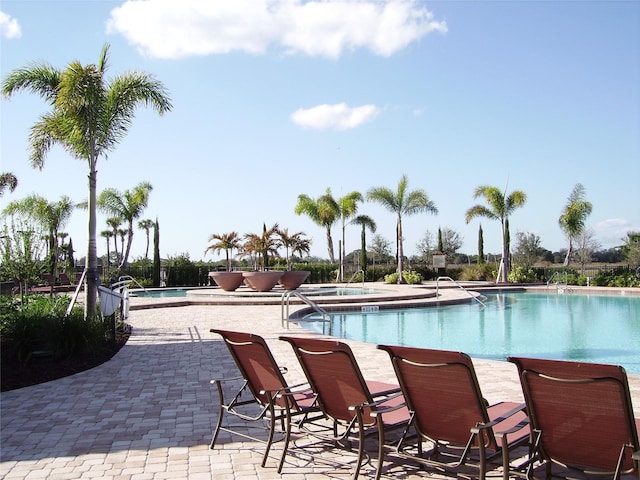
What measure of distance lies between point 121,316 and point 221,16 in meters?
6.10

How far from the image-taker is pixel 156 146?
15.7 metres

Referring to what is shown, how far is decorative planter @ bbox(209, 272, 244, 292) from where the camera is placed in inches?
854

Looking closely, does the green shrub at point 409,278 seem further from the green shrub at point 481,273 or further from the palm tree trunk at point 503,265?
the green shrub at point 481,273

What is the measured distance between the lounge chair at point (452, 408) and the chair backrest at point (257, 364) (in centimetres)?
100

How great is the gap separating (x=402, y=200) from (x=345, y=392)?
89.5 feet

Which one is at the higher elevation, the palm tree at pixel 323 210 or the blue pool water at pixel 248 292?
the palm tree at pixel 323 210

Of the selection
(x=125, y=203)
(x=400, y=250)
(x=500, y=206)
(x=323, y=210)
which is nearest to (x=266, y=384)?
(x=400, y=250)

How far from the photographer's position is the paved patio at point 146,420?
13.0 feet

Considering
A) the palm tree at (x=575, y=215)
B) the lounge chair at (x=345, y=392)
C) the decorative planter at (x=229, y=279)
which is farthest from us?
the palm tree at (x=575, y=215)

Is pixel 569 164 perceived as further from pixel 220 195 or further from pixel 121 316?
pixel 121 316

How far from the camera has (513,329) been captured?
13133 millimetres

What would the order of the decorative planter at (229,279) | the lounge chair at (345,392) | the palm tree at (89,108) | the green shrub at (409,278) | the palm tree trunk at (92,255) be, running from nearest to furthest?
the lounge chair at (345,392) < the palm tree trunk at (92,255) < the palm tree at (89,108) < the decorative planter at (229,279) < the green shrub at (409,278)

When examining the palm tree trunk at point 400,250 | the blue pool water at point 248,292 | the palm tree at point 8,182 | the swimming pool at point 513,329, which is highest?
the palm tree at point 8,182

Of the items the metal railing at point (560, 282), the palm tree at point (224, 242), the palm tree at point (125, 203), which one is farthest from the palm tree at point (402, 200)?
the palm tree at point (125, 203)
